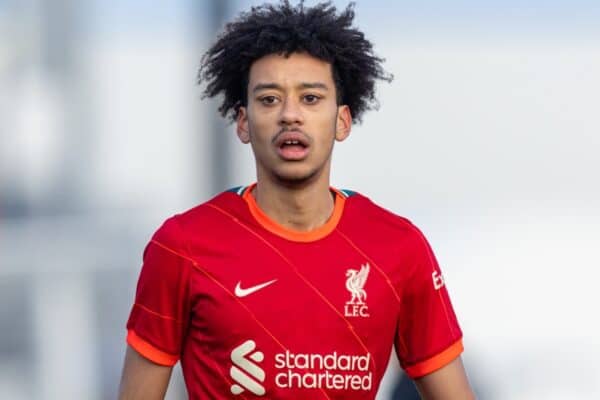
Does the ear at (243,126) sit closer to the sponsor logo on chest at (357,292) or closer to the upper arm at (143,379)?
the sponsor logo on chest at (357,292)

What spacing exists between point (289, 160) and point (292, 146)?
0.10 feet

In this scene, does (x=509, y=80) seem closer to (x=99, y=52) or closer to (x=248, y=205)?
(x=99, y=52)

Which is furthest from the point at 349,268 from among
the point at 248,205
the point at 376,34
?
the point at 376,34

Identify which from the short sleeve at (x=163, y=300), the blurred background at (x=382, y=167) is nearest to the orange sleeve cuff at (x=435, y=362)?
the short sleeve at (x=163, y=300)

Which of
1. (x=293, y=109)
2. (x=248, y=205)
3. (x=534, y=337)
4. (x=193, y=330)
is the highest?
(x=293, y=109)

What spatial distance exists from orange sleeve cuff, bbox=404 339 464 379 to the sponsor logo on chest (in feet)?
0.69

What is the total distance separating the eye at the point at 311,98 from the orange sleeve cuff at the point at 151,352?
24.6 inches

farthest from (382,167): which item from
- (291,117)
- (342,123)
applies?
(291,117)

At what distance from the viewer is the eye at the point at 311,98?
336cm

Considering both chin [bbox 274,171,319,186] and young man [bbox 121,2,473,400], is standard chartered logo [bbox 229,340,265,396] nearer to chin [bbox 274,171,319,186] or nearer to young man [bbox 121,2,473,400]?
young man [bbox 121,2,473,400]

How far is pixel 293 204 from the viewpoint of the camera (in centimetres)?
338

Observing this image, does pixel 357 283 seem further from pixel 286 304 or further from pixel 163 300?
pixel 163 300

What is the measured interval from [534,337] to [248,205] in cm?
185

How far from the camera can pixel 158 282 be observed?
3326mm
